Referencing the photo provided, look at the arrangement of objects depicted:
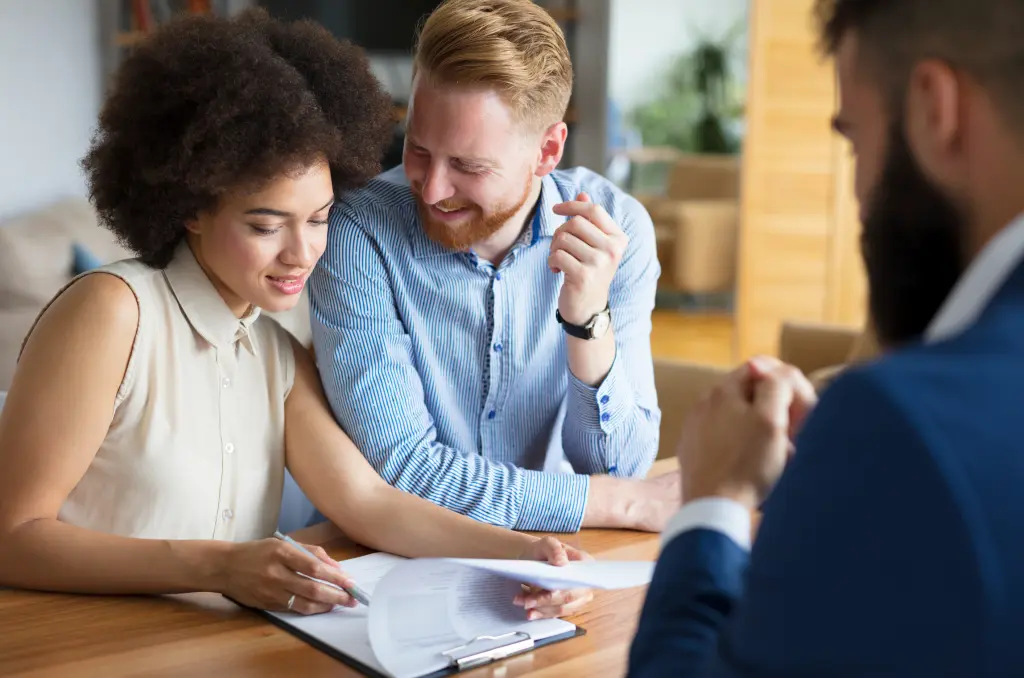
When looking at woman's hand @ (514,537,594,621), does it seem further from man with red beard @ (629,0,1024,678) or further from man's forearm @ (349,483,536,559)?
man with red beard @ (629,0,1024,678)

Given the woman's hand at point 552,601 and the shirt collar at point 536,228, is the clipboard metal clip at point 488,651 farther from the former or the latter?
the shirt collar at point 536,228

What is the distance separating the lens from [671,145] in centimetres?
778

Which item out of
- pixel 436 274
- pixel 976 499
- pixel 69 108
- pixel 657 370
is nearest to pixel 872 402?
pixel 976 499

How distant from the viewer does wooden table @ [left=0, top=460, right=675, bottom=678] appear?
1.07 m

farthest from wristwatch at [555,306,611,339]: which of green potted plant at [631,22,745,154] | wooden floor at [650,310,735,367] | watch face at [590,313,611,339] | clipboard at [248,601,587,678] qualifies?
green potted plant at [631,22,745,154]

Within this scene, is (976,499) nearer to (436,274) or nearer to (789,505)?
(789,505)

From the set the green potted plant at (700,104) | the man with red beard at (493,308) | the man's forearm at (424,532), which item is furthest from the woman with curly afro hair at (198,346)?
the green potted plant at (700,104)

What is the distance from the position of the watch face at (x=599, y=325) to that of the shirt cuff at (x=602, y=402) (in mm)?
59

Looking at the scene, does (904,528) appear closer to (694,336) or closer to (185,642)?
(185,642)

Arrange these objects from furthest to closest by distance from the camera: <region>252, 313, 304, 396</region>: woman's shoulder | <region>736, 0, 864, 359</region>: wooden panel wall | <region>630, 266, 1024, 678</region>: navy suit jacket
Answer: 1. <region>736, 0, 864, 359</region>: wooden panel wall
2. <region>252, 313, 304, 396</region>: woman's shoulder
3. <region>630, 266, 1024, 678</region>: navy suit jacket

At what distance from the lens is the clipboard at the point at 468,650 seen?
108cm

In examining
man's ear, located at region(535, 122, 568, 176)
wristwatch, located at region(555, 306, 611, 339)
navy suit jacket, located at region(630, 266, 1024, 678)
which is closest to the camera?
navy suit jacket, located at region(630, 266, 1024, 678)

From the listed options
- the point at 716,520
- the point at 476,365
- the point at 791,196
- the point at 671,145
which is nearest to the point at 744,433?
the point at 716,520

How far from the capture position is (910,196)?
77 cm
